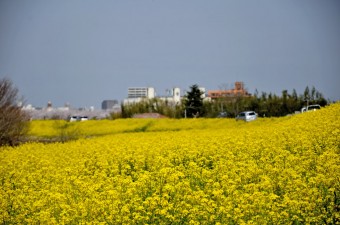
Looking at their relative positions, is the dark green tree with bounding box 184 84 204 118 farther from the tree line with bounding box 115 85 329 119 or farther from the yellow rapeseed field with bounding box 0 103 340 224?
the yellow rapeseed field with bounding box 0 103 340 224

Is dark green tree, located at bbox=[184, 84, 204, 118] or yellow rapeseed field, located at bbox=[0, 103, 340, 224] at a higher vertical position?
dark green tree, located at bbox=[184, 84, 204, 118]

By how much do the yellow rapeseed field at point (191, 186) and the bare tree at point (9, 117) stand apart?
1113 cm

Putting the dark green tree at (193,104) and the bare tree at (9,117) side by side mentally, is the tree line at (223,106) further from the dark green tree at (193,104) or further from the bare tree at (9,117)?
the bare tree at (9,117)

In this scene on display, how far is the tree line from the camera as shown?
61.6 metres

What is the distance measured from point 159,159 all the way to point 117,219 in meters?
5.45

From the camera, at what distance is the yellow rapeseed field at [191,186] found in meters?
10.1

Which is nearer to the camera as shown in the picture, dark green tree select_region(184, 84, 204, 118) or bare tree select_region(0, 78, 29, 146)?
bare tree select_region(0, 78, 29, 146)

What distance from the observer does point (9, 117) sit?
3045cm

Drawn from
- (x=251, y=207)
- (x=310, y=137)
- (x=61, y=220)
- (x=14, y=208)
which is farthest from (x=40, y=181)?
(x=310, y=137)

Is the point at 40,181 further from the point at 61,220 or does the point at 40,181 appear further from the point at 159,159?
the point at 61,220

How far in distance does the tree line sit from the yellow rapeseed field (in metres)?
42.4

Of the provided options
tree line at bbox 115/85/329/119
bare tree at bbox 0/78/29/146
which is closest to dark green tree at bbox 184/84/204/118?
tree line at bbox 115/85/329/119

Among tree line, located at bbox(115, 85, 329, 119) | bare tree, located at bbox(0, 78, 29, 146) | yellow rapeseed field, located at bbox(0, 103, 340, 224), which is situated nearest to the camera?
yellow rapeseed field, located at bbox(0, 103, 340, 224)

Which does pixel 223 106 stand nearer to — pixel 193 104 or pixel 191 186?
pixel 193 104
